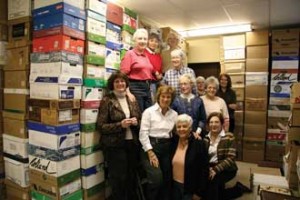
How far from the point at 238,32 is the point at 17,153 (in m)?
3.93

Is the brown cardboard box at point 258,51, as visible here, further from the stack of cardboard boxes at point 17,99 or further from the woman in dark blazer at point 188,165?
the stack of cardboard boxes at point 17,99

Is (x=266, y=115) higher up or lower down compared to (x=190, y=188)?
higher up

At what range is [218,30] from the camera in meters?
4.54

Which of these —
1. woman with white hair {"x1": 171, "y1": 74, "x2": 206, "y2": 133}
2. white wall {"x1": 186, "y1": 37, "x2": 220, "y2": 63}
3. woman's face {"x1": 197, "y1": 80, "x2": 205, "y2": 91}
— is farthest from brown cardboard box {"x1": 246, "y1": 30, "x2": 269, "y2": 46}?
woman with white hair {"x1": 171, "y1": 74, "x2": 206, "y2": 133}

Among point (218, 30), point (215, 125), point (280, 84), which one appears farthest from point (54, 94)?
point (280, 84)

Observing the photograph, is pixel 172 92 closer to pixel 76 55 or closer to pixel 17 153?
pixel 76 55

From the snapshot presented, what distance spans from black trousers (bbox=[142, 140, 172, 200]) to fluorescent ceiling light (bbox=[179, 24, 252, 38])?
2771 mm

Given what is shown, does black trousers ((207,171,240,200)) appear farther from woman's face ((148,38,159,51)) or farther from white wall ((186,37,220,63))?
white wall ((186,37,220,63))

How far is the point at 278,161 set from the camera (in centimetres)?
428

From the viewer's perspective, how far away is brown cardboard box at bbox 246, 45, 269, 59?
4.36 m

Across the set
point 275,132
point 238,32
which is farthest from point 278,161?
point 238,32

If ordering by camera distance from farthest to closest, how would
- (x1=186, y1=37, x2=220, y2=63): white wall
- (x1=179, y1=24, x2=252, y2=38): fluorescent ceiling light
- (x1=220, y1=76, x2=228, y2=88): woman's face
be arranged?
(x1=186, y1=37, x2=220, y2=63): white wall
(x1=179, y1=24, x2=252, y2=38): fluorescent ceiling light
(x1=220, y1=76, x2=228, y2=88): woman's face

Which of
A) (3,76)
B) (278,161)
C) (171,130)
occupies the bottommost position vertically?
(278,161)

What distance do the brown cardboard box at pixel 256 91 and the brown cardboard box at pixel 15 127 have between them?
141 inches
